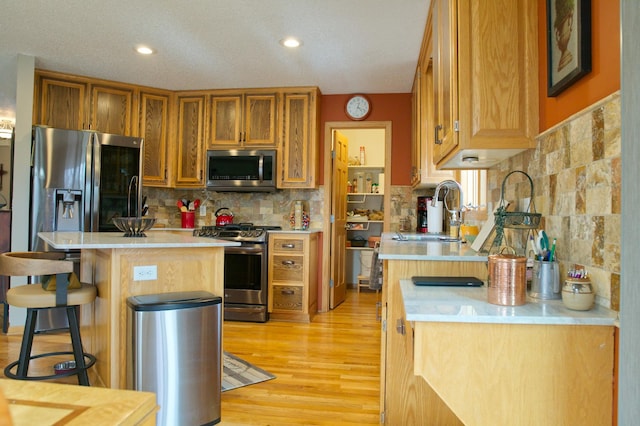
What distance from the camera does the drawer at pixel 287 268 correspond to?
4.14 m

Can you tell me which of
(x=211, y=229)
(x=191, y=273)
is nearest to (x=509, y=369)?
Answer: (x=191, y=273)

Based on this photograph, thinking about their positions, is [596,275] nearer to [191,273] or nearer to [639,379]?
[639,379]

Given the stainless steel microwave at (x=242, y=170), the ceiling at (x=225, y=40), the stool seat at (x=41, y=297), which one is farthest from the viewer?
the stainless steel microwave at (x=242, y=170)

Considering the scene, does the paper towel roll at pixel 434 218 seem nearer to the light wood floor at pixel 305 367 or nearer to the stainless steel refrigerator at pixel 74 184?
the light wood floor at pixel 305 367

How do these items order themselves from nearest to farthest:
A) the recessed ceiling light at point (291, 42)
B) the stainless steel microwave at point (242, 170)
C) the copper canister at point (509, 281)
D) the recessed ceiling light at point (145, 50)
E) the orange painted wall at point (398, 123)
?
1. the copper canister at point (509, 281)
2. the recessed ceiling light at point (291, 42)
3. the recessed ceiling light at point (145, 50)
4. the stainless steel microwave at point (242, 170)
5. the orange painted wall at point (398, 123)

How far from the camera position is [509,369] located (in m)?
1.05

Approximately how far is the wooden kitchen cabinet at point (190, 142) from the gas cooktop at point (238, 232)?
2.05 ft

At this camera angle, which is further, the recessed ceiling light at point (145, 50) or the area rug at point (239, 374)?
the recessed ceiling light at point (145, 50)

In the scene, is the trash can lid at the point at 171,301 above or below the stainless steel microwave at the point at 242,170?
below

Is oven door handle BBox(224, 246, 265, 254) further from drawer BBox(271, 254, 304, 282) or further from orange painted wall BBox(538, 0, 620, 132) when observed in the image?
orange painted wall BBox(538, 0, 620, 132)

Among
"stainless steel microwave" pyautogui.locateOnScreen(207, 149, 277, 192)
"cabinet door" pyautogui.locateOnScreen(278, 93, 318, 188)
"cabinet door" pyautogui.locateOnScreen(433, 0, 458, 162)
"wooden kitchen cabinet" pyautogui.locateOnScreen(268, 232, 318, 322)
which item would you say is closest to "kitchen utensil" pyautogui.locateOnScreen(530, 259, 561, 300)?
"cabinet door" pyautogui.locateOnScreen(433, 0, 458, 162)

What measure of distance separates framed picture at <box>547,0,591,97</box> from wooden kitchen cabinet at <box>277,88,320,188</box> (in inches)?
121

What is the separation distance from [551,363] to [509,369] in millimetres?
105

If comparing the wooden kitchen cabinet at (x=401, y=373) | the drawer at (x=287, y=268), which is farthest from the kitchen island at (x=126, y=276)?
the drawer at (x=287, y=268)
